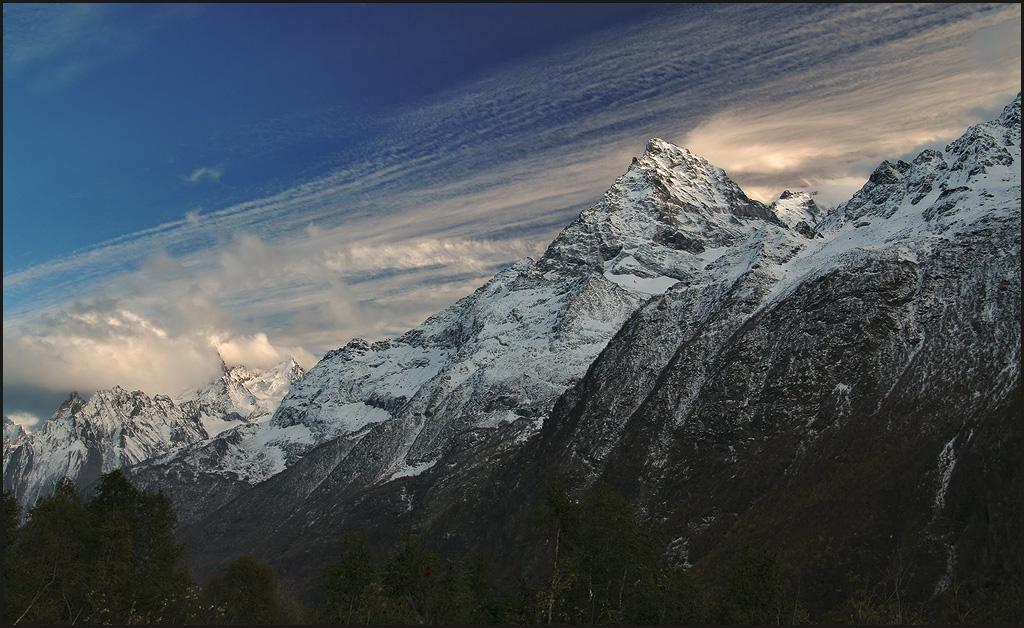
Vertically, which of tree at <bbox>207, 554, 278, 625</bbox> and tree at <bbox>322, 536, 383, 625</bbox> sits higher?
tree at <bbox>322, 536, 383, 625</bbox>

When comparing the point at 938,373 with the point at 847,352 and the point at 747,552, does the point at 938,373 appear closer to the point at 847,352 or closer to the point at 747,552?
the point at 847,352

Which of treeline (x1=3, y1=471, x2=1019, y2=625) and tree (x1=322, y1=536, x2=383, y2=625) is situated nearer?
treeline (x1=3, y1=471, x2=1019, y2=625)

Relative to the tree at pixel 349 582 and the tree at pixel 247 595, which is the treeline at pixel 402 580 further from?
the tree at pixel 247 595

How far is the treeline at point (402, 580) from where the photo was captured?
6138cm

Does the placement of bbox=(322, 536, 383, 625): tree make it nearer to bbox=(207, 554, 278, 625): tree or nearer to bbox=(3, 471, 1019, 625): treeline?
bbox=(3, 471, 1019, 625): treeline

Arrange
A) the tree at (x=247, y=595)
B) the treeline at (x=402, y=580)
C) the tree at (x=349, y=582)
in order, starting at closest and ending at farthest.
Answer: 1. the treeline at (x=402, y=580)
2. the tree at (x=349, y=582)
3. the tree at (x=247, y=595)

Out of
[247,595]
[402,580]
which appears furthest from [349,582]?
[247,595]

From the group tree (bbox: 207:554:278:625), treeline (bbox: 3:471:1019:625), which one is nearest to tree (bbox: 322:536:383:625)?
treeline (bbox: 3:471:1019:625)

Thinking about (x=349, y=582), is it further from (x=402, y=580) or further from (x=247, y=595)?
(x=247, y=595)

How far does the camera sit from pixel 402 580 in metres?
70.1

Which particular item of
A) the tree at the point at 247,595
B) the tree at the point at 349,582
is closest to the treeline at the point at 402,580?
the tree at the point at 349,582

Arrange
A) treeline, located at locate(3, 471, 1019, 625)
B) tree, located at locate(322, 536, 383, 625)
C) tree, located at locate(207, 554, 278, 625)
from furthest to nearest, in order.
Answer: tree, located at locate(207, 554, 278, 625) → tree, located at locate(322, 536, 383, 625) → treeline, located at locate(3, 471, 1019, 625)

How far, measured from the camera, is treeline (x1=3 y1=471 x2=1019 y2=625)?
61.4 meters

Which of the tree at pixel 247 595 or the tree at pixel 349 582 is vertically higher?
the tree at pixel 349 582
